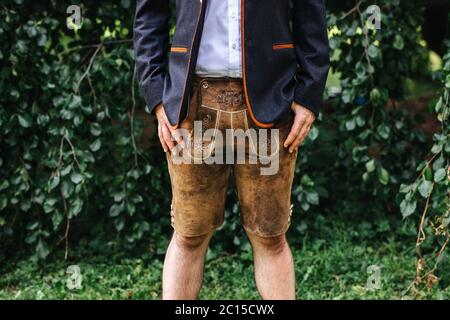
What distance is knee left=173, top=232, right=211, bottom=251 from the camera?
2.66 m

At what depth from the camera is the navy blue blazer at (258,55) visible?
2.36 m

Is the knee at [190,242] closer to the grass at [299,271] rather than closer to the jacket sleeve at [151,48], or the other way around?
the jacket sleeve at [151,48]

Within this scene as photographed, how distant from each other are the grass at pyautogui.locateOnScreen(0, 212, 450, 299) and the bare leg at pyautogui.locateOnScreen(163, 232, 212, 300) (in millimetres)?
738

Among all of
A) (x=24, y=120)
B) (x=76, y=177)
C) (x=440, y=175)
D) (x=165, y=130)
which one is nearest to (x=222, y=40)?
(x=165, y=130)

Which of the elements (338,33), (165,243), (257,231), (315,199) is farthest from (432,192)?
(165,243)

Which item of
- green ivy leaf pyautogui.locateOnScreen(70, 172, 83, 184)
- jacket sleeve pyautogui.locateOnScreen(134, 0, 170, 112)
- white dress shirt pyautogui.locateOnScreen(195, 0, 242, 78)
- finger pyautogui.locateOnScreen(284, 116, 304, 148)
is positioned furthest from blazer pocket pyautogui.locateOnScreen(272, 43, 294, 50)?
green ivy leaf pyautogui.locateOnScreen(70, 172, 83, 184)

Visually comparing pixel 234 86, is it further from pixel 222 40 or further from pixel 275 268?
pixel 275 268

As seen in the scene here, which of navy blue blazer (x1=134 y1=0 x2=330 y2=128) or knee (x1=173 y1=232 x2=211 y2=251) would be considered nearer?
navy blue blazer (x1=134 y1=0 x2=330 y2=128)

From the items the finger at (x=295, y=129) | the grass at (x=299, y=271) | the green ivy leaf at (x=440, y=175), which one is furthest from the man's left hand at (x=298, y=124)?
the grass at (x=299, y=271)

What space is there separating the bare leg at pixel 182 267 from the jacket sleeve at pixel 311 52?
703 mm

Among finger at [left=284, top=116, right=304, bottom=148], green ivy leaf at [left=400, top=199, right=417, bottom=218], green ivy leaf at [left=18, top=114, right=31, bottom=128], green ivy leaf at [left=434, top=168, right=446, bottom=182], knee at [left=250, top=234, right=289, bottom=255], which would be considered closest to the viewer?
finger at [left=284, top=116, right=304, bottom=148]

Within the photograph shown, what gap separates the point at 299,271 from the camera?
12.0 ft

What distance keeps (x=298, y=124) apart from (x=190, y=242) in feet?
2.13

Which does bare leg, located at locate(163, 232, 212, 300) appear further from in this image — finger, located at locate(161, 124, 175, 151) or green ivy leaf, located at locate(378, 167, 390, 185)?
green ivy leaf, located at locate(378, 167, 390, 185)
